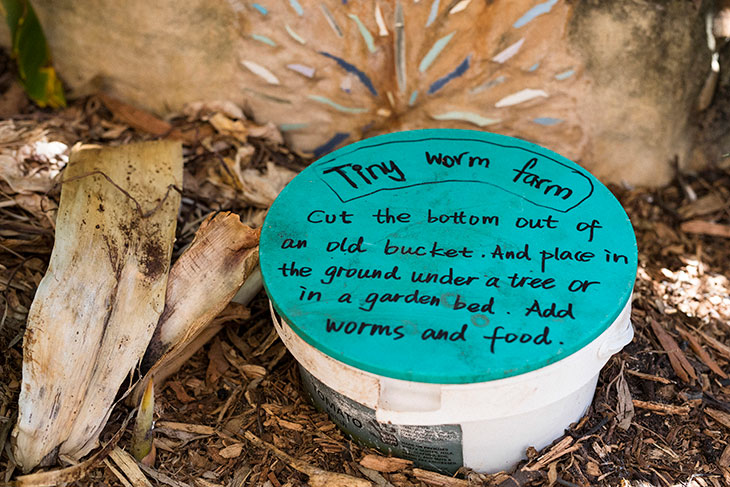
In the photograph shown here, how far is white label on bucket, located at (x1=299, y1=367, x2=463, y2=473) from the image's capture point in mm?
1628

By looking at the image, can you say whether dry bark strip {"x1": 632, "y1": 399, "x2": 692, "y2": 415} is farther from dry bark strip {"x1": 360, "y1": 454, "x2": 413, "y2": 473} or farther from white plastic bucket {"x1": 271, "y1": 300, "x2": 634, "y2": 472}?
dry bark strip {"x1": 360, "y1": 454, "x2": 413, "y2": 473}

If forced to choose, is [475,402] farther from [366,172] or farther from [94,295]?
[94,295]

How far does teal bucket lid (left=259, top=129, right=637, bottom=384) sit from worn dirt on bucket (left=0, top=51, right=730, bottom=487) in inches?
13.9

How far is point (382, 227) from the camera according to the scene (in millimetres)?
1784

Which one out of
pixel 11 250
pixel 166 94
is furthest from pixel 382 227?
pixel 166 94

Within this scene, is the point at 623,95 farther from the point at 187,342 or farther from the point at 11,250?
the point at 11,250

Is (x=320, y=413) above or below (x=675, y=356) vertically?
below

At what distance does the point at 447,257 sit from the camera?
1.70m

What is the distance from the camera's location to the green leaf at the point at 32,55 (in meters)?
2.46

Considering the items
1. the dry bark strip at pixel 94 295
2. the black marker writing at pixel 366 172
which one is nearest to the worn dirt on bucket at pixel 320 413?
the dry bark strip at pixel 94 295

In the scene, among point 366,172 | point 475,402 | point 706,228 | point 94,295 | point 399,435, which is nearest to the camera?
point 475,402

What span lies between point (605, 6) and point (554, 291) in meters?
1.13

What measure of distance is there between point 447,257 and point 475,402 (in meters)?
0.34

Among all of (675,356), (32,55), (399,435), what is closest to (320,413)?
(399,435)
